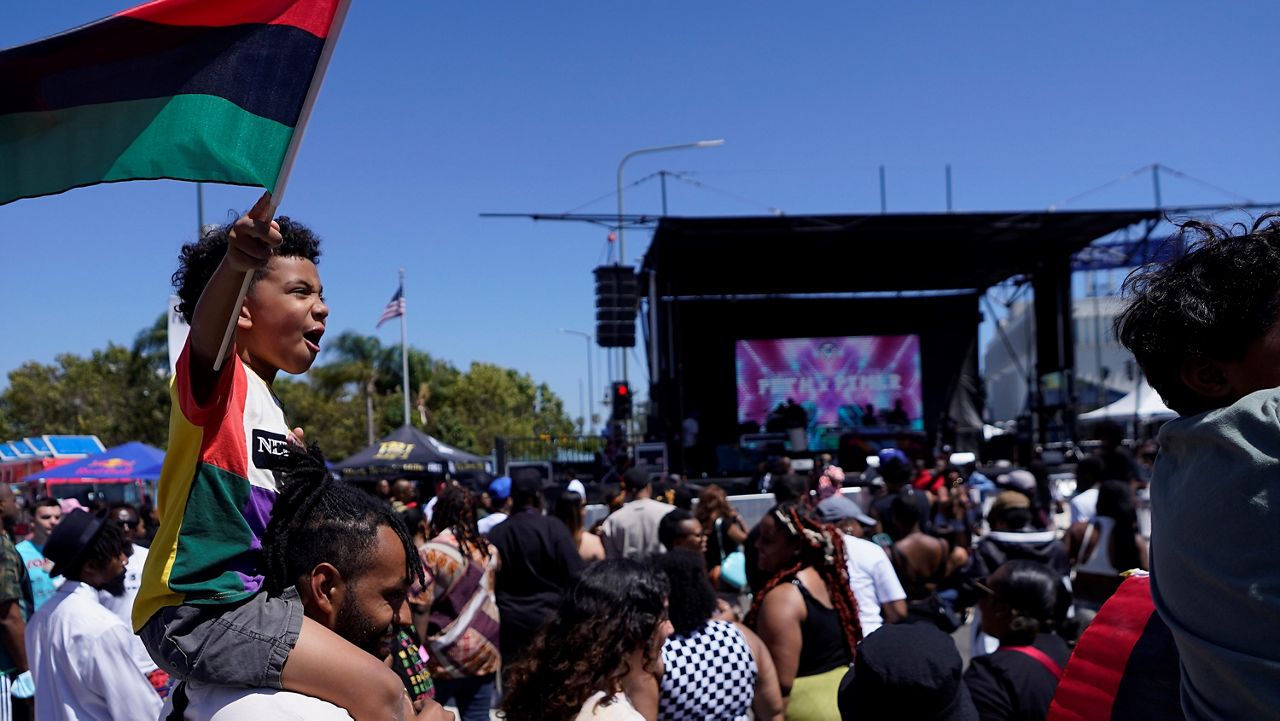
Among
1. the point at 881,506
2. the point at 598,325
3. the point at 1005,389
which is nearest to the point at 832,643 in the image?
the point at 881,506

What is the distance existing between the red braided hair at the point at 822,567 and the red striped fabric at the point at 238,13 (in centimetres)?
298

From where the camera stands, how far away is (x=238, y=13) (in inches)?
94.7

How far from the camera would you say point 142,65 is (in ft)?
7.89

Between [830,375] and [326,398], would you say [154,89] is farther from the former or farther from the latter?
[326,398]

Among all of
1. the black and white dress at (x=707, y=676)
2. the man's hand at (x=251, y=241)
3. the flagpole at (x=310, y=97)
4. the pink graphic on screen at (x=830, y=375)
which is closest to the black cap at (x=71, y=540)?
the black and white dress at (x=707, y=676)

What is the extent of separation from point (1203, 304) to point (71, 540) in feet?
13.5

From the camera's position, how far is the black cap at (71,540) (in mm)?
4082

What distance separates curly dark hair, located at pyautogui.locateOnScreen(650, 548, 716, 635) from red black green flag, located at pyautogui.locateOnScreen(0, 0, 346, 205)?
219 centimetres

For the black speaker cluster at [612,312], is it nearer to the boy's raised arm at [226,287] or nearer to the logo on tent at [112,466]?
the logo on tent at [112,466]

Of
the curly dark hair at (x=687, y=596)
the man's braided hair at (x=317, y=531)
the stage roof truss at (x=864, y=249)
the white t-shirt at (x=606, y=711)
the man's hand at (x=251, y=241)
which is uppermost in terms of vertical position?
the stage roof truss at (x=864, y=249)

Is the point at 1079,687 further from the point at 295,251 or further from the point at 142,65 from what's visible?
the point at 142,65

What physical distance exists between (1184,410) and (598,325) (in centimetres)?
1968

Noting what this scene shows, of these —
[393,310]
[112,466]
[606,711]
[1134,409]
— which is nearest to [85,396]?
[393,310]

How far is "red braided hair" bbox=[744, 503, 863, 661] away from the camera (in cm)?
451
